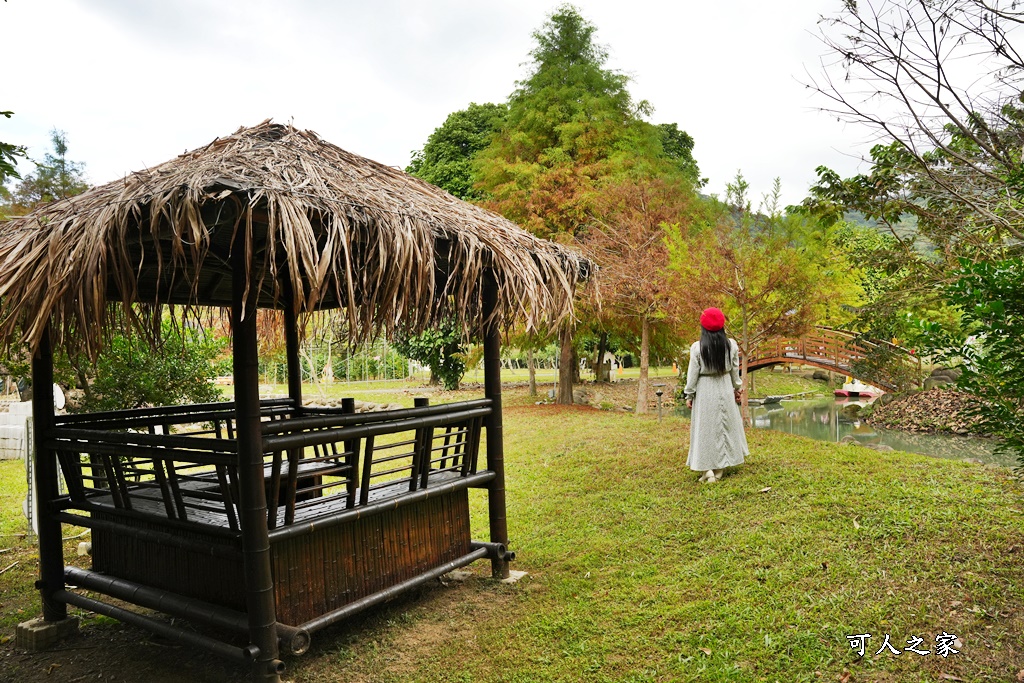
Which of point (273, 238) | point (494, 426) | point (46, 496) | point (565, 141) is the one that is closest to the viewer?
point (273, 238)

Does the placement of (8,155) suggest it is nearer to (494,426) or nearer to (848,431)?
(494,426)

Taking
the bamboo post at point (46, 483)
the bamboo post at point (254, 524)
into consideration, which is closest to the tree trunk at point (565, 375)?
the bamboo post at point (46, 483)

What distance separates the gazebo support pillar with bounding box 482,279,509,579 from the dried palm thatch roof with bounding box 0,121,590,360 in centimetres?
14

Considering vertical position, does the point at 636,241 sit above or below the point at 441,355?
above

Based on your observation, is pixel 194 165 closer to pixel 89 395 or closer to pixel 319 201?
pixel 319 201

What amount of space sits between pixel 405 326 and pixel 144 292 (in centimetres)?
189

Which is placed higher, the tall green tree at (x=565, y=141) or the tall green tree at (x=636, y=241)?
the tall green tree at (x=565, y=141)

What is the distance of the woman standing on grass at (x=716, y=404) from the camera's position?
6.71 meters

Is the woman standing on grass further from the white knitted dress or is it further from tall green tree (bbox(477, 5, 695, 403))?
tall green tree (bbox(477, 5, 695, 403))

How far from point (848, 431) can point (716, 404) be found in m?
9.50

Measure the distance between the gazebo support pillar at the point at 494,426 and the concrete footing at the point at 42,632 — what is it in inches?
100

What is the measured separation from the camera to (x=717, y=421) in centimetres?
675

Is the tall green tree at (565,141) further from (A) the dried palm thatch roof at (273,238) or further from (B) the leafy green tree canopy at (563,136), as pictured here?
(A) the dried palm thatch roof at (273,238)

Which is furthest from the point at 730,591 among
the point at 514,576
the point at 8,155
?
the point at 8,155
